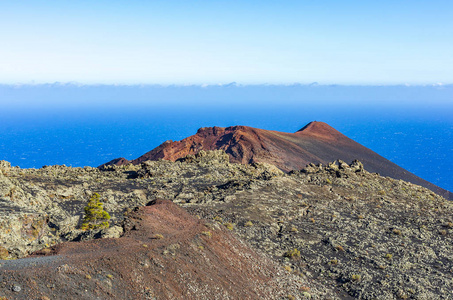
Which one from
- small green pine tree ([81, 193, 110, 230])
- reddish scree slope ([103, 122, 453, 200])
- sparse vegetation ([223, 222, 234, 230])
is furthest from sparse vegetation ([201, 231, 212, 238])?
reddish scree slope ([103, 122, 453, 200])

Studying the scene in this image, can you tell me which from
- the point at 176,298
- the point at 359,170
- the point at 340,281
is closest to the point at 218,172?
the point at 359,170

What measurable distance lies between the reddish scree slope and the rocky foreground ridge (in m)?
42.6

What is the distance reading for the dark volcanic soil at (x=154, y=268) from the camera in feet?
47.3

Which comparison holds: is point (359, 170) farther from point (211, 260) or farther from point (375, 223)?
point (211, 260)

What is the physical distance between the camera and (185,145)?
9838cm

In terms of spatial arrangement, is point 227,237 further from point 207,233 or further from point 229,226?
point 229,226

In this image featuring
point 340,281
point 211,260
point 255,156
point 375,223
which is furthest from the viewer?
point 255,156

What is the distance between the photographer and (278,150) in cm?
9288

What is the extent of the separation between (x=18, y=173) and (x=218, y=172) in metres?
22.9

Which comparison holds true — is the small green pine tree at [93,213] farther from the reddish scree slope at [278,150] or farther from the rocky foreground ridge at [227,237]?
the reddish scree slope at [278,150]

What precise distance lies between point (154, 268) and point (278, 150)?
77.3 meters

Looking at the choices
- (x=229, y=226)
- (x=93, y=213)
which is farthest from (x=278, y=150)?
(x=93, y=213)

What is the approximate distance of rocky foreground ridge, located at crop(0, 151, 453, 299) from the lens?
54.3 ft

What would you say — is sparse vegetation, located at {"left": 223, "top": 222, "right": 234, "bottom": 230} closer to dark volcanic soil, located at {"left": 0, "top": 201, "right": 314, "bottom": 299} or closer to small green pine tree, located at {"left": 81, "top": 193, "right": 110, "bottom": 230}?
dark volcanic soil, located at {"left": 0, "top": 201, "right": 314, "bottom": 299}
